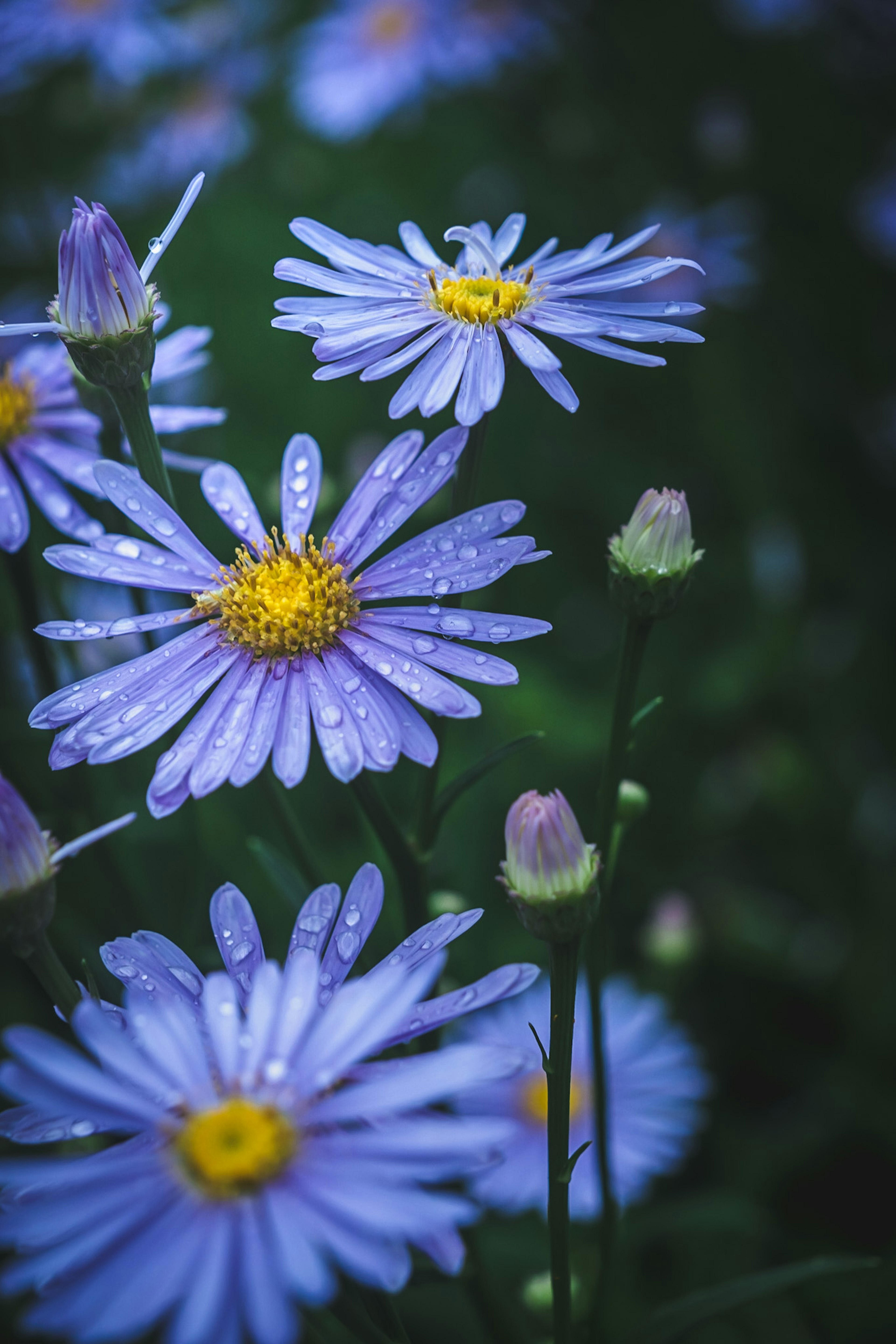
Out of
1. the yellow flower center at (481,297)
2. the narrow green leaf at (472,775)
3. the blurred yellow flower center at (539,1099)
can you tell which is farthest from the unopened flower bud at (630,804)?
the blurred yellow flower center at (539,1099)

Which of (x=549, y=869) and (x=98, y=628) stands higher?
(x=98, y=628)

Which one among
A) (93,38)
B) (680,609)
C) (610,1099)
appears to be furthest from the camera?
(93,38)

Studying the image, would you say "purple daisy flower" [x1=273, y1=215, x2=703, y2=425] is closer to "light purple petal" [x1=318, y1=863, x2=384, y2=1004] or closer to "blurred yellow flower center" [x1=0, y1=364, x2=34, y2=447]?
"light purple petal" [x1=318, y1=863, x2=384, y2=1004]

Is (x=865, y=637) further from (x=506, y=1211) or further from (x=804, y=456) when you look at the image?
(x=506, y=1211)

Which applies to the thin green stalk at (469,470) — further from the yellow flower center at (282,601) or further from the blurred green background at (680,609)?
the blurred green background at (680,609)

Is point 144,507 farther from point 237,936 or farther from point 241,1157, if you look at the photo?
point 241,1157

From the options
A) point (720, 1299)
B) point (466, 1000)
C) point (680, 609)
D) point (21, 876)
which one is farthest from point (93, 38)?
point (720, 1299)
